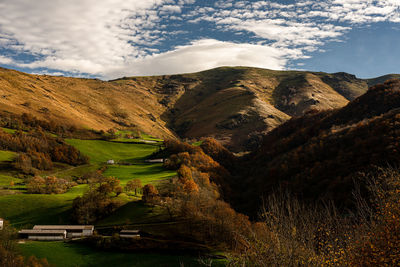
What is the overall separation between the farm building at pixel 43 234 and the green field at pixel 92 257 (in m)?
3.98

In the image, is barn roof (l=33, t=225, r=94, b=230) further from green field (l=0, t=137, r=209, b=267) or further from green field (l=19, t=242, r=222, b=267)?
green field (l=19, t=242, r=222, b=267)

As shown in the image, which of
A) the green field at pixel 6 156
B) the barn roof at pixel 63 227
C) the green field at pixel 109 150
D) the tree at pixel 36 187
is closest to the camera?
the barn roof at pixel 63 227

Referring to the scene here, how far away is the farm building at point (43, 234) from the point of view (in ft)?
173

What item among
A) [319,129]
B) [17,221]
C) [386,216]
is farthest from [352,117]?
[17,221]

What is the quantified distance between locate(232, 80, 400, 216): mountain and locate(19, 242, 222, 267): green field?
22514mm

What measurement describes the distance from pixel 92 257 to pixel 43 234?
14437 millimetres

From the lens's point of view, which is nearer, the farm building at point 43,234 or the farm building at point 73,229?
the farm building at point 43,234

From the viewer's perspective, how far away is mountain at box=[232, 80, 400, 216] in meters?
74.8

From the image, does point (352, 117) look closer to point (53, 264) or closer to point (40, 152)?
point (53, 264)

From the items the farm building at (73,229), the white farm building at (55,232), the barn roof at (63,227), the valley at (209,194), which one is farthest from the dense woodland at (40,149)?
the white farm building at (55,232)

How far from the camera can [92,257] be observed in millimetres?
45906

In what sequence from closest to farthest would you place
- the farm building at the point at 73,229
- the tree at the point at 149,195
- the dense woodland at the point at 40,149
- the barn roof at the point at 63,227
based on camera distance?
1. the farm building at the point at 73,229
2. the barn roof at the point at 63,227
3. the tree at the point at 149,195
4. the dense woodland at the point at 40,149

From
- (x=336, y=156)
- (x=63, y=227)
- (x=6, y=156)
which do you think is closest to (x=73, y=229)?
(x=63, y=227)

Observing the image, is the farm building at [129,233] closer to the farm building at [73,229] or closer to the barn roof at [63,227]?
the farm building at [73,229]
